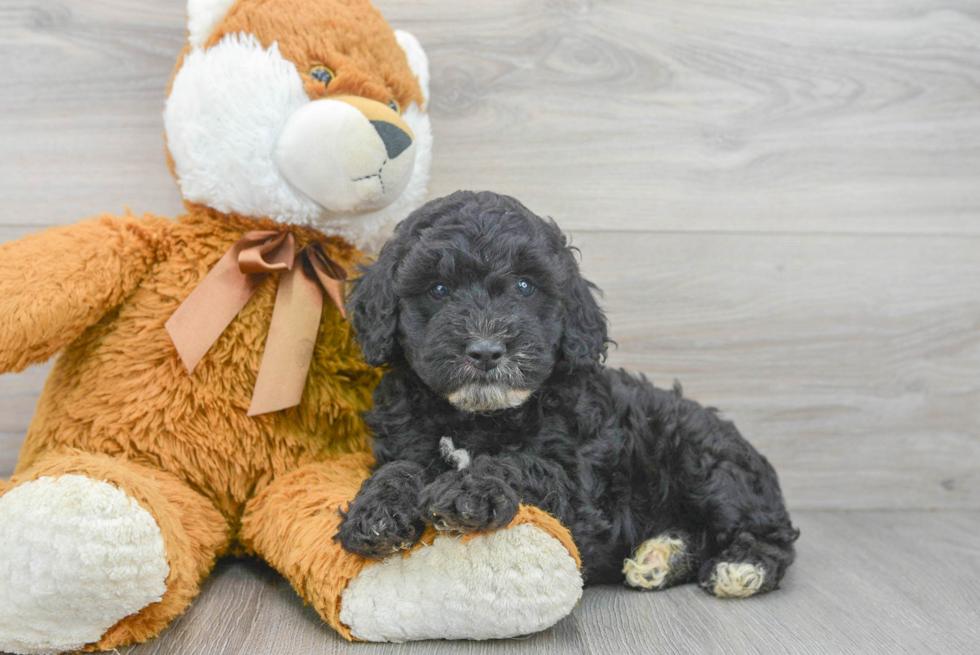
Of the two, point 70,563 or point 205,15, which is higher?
point 205,15

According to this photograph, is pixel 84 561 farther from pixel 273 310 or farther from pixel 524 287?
pixel 524 287

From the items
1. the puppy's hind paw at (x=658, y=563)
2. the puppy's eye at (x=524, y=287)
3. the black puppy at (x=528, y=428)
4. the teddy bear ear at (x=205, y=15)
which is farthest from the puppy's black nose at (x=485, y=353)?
the teddy bear ear at (x=205, y=15)

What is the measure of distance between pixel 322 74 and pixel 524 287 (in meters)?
0.66

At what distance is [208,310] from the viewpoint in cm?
155

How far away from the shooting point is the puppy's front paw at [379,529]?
4.02 ft

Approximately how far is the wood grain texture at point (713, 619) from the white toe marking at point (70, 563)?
0.12m

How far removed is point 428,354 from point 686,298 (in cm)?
111

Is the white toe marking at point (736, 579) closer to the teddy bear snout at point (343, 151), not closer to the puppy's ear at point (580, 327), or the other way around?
the puppy's ear at point (580, 327)

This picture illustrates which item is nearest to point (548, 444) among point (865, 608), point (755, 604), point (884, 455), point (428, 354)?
point (428, 354)

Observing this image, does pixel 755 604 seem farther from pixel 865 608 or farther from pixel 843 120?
pixel 843 120

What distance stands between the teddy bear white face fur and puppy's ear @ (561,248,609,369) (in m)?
0.45

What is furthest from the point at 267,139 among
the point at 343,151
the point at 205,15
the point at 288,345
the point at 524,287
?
the point at 524,287

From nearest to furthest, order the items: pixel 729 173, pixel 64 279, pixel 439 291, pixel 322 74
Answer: pixel 439 291
pixel 64 279
pixel 322 74
pixel 729 173

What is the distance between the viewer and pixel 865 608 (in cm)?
155
